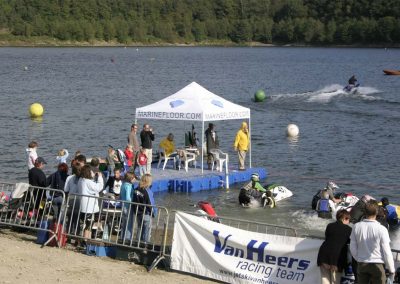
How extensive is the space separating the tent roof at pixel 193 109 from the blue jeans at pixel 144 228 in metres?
10.1

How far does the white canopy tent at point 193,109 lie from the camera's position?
24719 millimetres

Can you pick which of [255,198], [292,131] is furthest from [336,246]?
[292,131]

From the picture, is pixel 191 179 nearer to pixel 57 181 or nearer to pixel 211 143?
pixel 211 143

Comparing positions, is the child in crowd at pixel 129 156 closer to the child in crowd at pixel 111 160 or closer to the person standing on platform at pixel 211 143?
the child in crowd at pixel 111 160

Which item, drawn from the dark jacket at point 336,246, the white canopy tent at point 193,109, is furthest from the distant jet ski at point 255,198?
the dark jacket at point 336,246

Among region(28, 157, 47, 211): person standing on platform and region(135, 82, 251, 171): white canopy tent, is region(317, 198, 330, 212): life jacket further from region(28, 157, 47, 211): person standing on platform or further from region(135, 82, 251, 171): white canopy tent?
region(28, 157, 47, 211): person standing on platform

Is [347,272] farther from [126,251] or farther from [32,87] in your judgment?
[32,87]

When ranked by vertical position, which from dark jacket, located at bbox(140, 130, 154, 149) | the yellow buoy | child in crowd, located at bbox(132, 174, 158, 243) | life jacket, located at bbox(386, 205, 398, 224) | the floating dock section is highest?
the yellow buoy

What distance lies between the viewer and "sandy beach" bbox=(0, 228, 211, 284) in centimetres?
1322

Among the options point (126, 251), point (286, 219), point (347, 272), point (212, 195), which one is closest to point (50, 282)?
point (126, 251)

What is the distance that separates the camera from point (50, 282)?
13.0 metres

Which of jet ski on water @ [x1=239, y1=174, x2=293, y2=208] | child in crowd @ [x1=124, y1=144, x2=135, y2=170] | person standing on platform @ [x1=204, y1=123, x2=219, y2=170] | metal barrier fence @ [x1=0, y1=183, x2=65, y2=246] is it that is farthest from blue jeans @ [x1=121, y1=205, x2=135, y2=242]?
person standing on platform @ [x1=204, y1=123, x2=219, y2=170]

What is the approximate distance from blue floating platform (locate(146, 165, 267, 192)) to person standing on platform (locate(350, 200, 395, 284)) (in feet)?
41.6

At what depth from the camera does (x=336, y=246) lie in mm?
11969
